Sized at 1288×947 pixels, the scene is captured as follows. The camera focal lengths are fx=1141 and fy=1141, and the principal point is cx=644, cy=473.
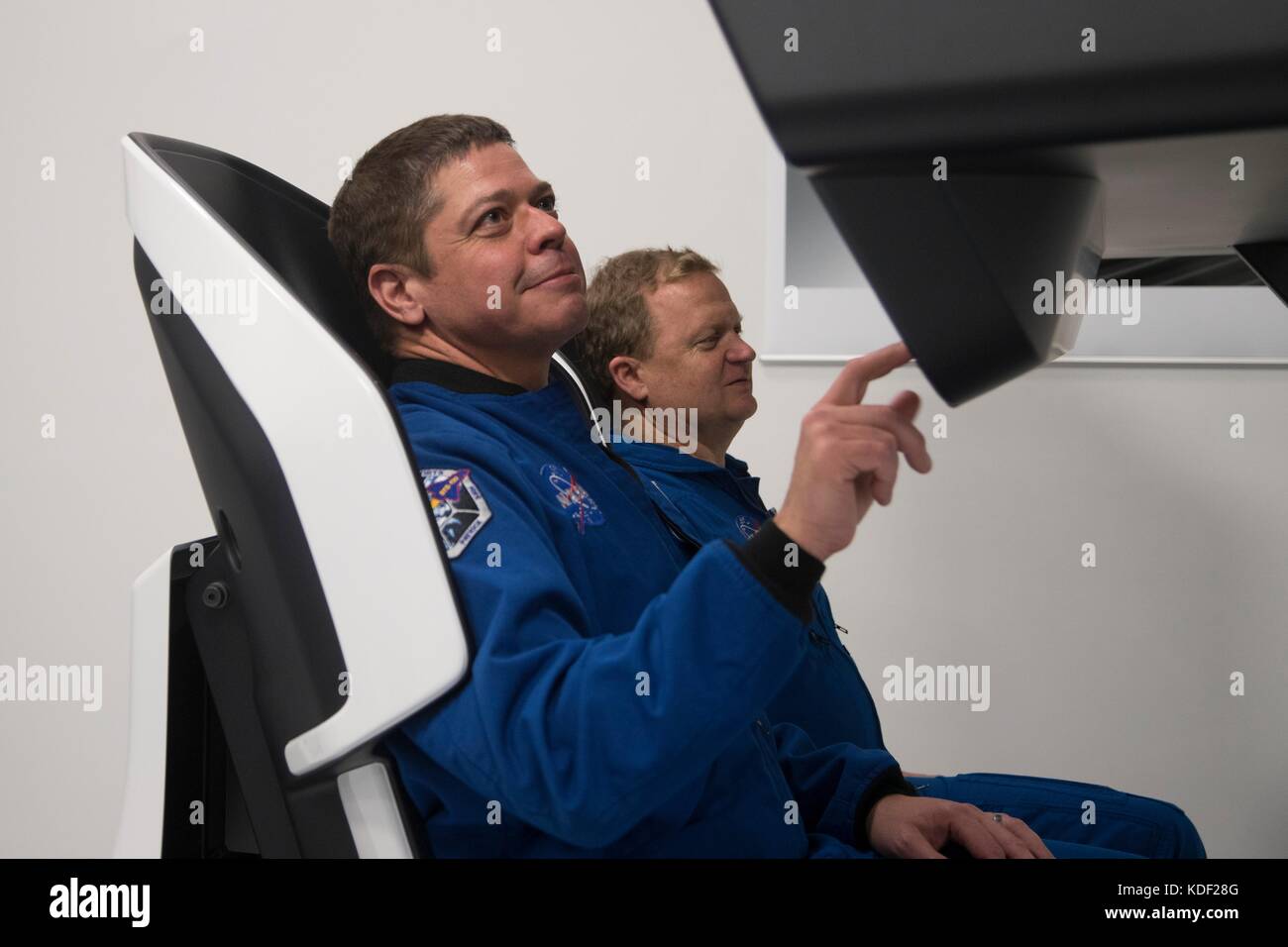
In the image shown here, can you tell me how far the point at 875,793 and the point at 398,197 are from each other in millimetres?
648

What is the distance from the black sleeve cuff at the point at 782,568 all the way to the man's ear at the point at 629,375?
0.99 meters

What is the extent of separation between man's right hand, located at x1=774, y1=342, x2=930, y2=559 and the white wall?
1401 millimetres

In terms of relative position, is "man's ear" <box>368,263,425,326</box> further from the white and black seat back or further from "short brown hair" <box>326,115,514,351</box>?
the white and black seat back

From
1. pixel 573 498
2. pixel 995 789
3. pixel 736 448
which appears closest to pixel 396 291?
pixel 573 498

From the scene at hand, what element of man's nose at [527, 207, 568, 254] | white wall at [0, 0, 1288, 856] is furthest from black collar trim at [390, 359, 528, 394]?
white wall at [0, 0, 1288, 856]

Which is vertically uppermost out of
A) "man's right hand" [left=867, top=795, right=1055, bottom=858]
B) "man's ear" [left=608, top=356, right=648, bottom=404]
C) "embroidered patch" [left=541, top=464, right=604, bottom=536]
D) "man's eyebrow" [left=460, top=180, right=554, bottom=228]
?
"man's eyebrow" [left=460, top=180, right=554, bottom=228]

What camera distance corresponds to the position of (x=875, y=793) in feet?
3.22

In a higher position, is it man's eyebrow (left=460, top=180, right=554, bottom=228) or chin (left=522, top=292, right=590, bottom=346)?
man's eyebrow (left=460, top=180, right=554, bottom=228)

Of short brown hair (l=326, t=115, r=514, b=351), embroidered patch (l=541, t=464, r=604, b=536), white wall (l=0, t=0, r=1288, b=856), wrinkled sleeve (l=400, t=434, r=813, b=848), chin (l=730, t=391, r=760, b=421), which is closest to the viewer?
wrinkled sleeve (l=400, t=434, r=813, b=848)

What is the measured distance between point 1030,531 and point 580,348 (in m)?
0.95

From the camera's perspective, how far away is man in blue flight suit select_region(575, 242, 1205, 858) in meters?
1.19

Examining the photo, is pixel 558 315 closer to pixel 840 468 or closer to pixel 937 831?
Answer: pixel 840 468

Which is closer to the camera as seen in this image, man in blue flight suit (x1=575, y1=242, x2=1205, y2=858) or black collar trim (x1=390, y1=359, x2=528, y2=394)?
black collar trim (x1=390, y1=359, x2=528, y2=394)

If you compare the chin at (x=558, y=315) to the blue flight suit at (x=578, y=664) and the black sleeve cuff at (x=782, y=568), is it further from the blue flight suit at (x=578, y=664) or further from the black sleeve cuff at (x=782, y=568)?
the black sleeve cuff at (x=782, y=568)
